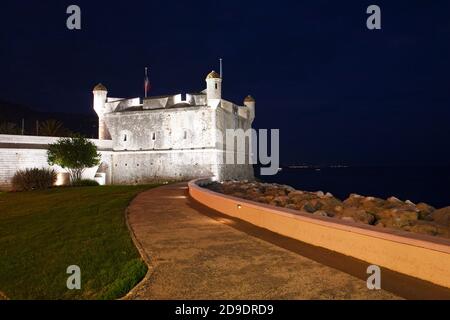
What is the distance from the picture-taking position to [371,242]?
587 centimetres

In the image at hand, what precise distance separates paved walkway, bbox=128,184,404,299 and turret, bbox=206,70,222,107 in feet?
103

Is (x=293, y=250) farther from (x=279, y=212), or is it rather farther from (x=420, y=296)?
(x=420, y=296)

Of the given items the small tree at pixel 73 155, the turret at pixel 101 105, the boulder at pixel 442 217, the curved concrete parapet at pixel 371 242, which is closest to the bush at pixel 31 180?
the small tree at pixel 73 155

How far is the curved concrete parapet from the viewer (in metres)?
4.83

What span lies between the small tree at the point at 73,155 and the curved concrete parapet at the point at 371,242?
29.6 metres

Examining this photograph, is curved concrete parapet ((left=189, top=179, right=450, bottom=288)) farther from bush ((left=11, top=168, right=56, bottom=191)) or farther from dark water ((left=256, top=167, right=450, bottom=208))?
dark water ((left=256, top=167, right=450, bottom=208))

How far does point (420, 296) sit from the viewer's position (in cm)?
446

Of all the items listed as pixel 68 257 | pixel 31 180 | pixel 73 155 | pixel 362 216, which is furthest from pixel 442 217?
pixel 73 155

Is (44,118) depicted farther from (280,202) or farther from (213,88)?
(280,202)

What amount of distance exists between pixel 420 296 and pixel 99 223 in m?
9.34

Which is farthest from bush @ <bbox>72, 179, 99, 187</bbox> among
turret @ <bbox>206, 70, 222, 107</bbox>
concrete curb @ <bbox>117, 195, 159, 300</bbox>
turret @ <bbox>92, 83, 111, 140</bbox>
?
concrete curb @ <bbox>117, 195, 159, 300</bbox>

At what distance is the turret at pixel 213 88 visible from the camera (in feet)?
128

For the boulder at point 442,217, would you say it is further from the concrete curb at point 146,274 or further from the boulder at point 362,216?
the concrete curb at point 146,274
